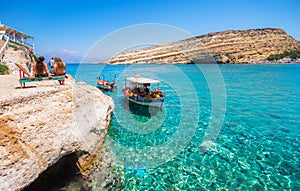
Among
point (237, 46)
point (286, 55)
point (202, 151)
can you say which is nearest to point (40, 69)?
point (202, 151)

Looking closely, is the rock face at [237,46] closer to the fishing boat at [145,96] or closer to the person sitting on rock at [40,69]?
the fishing boat at [145,96]

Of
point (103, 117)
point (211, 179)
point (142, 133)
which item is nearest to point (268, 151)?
point (211, 179)

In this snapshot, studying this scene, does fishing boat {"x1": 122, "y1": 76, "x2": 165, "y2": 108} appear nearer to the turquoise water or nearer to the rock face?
the turquoise water

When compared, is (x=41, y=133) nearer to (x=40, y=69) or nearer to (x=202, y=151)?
(x=40, y=69)

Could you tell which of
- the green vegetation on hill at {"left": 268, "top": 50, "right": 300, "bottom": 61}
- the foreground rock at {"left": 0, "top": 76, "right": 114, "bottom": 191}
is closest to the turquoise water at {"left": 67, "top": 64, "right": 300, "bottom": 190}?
the foreground rock at {"left": 0, "top": 76, "right": 114, "bottom": 191}

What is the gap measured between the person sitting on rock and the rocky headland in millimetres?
1515

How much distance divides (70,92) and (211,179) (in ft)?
23.2

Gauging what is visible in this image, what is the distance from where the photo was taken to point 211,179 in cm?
752

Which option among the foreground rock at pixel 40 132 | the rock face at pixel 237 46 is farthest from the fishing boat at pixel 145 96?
the rock face at pixel 237 46

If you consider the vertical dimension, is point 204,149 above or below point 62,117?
below

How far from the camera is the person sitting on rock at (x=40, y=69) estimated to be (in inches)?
314

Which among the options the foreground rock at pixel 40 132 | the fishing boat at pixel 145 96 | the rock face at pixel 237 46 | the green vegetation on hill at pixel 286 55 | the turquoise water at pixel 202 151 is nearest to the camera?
the foreground rock at pixel 40 132

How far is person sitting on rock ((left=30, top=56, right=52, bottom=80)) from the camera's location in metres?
7.97

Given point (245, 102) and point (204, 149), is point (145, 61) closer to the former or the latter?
point (245, 102)
